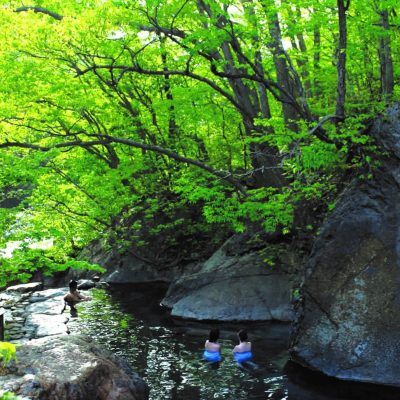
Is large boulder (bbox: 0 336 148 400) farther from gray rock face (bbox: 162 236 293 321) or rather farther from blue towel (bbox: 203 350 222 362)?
gray rock face (bbox: 162 236 293 321)

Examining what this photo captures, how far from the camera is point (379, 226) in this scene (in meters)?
10.7

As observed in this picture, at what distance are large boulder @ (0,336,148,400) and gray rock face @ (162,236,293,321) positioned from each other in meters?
6.87

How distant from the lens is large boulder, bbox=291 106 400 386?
1005 centimetres

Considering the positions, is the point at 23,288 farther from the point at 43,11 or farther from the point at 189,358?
the point at 189,358

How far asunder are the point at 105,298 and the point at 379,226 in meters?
13.7

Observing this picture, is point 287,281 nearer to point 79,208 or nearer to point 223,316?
point 223,316

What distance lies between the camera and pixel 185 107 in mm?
18250

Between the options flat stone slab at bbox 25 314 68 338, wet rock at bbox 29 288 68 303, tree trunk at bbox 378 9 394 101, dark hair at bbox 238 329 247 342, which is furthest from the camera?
wet rock at bbox 29 288 68 303

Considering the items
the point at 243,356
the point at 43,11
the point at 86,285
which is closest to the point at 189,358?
the point at 243,356

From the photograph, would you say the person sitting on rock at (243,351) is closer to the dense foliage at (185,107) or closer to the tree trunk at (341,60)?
the dense foliage at (185,107)

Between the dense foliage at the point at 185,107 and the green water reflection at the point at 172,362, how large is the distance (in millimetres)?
3017

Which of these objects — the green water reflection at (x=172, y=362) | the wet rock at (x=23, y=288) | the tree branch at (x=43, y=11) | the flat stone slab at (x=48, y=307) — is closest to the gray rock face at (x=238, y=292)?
the green water reflection at (x=172, y=362)

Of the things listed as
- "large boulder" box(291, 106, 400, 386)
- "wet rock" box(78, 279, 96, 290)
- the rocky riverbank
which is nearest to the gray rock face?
"large boulder" box(291, 106, 400, 386)

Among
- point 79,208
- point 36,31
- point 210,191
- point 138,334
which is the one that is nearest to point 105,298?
point 79,208
